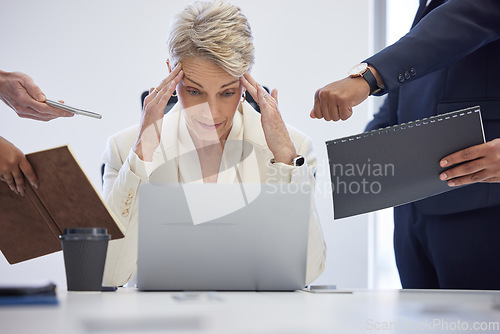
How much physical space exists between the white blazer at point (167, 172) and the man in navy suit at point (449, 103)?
328 mm

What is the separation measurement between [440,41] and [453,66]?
179 mm

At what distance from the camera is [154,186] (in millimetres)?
1166

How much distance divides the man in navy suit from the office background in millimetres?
1901

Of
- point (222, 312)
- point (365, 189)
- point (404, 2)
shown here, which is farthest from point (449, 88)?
point (404, 2)

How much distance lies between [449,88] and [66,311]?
126 cm

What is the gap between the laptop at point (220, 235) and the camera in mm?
1158

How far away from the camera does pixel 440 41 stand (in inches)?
59.4

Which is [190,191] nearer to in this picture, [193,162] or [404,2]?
[193,162]

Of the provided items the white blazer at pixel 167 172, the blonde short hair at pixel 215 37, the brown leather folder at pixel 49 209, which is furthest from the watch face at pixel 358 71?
the brown leather folder at pixel 49 209

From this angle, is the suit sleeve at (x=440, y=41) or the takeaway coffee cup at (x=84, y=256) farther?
the suit sleeve at (x=440, y=41)

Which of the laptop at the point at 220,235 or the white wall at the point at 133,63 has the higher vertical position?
the white wall at the point at 133,63

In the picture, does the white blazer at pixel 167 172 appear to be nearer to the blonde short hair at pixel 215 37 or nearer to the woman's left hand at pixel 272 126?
the woman's left hand at pixel 272 126

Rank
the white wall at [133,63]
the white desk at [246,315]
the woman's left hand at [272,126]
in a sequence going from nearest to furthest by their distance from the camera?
the white desk at [246,315]
the woman's left hand at [272,126]
the white wall at [133,63]

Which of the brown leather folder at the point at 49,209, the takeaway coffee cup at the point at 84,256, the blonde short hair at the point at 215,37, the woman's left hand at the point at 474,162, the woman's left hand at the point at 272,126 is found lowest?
the takeaway coffee cup at the point at 84,256
